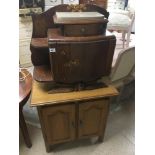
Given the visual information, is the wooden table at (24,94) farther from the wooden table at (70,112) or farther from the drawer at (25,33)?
the drawer at (25,33)

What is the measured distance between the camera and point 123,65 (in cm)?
175

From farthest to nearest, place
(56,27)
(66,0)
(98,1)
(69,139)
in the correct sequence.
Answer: (98,1) < (66,0) < (69,139) < (56,27)

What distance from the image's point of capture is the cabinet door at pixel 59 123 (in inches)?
54.4

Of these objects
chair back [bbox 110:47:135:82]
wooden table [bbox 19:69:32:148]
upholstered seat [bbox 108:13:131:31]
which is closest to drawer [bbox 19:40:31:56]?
wooden table [bbox 19:69:32:148]

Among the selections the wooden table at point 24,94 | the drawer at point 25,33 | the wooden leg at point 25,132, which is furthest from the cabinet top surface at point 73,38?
the drawer at point 25,33

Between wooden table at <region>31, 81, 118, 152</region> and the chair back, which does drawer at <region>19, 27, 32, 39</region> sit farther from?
the chair back

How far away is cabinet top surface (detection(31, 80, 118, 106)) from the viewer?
4.29ft

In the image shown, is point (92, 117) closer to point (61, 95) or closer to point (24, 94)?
point (61, 95)

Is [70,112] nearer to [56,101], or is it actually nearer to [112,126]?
[56,101]

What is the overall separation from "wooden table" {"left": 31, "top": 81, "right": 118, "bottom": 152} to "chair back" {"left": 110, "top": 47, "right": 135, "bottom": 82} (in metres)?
0.33

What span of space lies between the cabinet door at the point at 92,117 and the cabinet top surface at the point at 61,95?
0.25ft

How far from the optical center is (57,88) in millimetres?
1403
